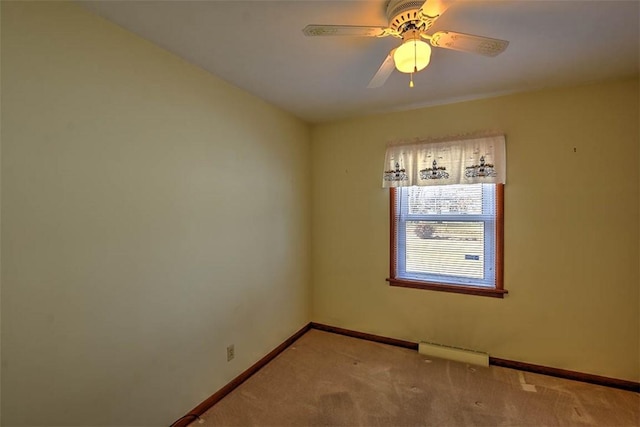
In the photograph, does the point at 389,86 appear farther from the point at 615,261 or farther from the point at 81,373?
the point at 81,373

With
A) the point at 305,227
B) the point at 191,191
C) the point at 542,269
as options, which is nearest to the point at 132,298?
the point at 191,191

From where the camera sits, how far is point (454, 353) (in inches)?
106

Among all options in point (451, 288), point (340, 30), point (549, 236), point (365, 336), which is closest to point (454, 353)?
point (451, 288)

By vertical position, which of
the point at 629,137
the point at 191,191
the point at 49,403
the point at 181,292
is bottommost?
the point at 49,403

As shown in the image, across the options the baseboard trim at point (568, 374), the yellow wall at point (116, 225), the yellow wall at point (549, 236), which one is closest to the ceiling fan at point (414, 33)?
the yellow wall at point (116, 225)

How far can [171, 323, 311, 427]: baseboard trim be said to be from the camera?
1938mm

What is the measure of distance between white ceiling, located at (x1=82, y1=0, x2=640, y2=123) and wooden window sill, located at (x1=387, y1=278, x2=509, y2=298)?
169 cm

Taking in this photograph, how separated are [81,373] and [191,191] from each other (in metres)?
1.11

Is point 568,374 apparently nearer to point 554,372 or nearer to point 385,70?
point 554,372

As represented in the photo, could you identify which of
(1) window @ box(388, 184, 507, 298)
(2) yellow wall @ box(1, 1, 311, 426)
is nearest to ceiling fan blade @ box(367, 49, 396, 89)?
(2) yellow wall @ box(1, 1, 311, 426)

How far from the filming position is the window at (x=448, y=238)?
8.72ft


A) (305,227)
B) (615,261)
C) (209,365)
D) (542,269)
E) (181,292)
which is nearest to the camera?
(181,292)

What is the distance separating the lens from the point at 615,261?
227 centimetres

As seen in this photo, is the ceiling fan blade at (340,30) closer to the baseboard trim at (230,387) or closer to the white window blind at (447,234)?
the white window blind at (447,234)
